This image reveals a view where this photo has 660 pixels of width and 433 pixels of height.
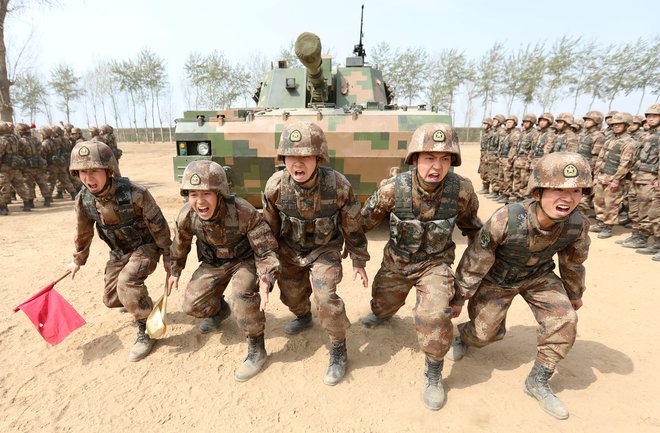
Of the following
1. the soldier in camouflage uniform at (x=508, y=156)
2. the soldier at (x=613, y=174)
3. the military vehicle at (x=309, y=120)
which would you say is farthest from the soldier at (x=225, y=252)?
the soldier in camouflage uniform at (x=508, y=156)

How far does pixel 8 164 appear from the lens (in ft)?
26.7

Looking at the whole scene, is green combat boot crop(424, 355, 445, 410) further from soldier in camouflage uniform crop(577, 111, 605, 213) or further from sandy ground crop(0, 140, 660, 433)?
soldier in camouflage uniform crop(577, 111, 605, 213)

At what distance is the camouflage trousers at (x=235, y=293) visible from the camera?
9.37 feet

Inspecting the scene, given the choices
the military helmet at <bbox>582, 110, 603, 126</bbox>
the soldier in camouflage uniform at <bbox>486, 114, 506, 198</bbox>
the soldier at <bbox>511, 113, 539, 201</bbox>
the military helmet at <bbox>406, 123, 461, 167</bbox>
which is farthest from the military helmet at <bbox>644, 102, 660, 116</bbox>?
the military helmet at <bbox>406, 123, 461, 167</bbox>

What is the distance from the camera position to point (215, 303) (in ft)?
10.4

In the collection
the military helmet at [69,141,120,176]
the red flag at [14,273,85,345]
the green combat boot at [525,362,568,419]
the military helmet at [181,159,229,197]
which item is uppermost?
the military helmet at [69,141,120,176]

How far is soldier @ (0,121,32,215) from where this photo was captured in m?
8.03

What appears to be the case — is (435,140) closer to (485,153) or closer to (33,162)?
(33,162)

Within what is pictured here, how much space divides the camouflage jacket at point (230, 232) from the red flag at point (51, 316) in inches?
39.0

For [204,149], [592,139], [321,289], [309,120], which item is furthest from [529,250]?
[592,139]

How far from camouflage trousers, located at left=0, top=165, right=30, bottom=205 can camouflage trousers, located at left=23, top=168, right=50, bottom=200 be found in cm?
10

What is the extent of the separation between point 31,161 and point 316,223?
877 cm

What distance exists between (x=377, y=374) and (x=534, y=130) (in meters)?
8.79

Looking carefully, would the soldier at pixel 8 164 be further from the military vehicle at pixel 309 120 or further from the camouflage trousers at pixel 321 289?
the camouflage trousers at pixel 321 289
